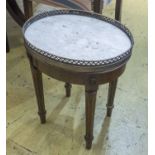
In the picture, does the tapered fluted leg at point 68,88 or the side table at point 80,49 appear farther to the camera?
the tapered fluted leg at point 68,88

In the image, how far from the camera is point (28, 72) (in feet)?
6.10

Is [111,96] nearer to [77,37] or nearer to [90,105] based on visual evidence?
[90,105]

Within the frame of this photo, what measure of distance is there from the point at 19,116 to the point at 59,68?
575mm

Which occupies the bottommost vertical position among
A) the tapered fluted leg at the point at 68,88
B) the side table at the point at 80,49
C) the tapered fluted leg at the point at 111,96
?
the tapered fluted leg at the point at 68,88

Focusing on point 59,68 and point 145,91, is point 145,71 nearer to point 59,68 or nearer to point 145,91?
point 145,91

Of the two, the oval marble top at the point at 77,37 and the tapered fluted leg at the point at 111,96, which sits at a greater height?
the oval marble top at the point at 77,37

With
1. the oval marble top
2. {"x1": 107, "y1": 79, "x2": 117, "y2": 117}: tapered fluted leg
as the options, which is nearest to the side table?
the oval marble top

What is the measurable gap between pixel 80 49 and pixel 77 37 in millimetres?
94

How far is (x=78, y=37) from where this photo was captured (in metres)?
1.15

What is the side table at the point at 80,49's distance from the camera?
1036 millimetres

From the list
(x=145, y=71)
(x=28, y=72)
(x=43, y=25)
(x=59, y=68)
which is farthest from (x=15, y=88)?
(x=145, y=71)

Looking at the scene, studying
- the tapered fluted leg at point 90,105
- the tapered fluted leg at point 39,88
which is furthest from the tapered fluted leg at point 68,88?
the tapered fluted leg at point 90,105

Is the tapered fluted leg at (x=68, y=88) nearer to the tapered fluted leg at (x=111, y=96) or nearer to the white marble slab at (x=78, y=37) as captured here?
the tapered fluted leg at (x=111, y=96)

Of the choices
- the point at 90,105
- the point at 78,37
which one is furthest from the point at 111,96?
the point at 78,37
